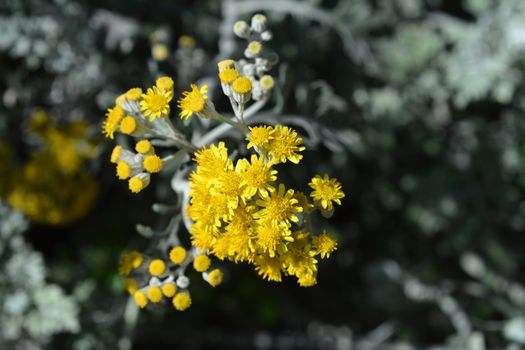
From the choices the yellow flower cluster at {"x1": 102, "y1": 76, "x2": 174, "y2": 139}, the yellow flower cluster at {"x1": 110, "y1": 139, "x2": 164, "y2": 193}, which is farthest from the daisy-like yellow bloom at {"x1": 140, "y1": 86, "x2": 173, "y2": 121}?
the yellow flower cluster at {"x1": 110, "y1": 139, "x2": 164, "y2": 193}

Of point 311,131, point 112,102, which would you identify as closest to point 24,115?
point 112,102

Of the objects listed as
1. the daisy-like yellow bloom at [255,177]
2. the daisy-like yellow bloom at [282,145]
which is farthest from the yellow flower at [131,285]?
the daisy-like yellow bloom at [282,145]

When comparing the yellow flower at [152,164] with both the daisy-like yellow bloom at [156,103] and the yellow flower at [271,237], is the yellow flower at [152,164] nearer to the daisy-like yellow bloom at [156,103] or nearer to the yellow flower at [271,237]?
the daisy-like yellow bloom at [156,103]

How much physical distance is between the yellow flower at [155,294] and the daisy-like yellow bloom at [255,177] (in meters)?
0.48

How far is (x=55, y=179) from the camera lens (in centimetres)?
318

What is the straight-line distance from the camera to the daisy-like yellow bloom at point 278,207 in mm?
1836

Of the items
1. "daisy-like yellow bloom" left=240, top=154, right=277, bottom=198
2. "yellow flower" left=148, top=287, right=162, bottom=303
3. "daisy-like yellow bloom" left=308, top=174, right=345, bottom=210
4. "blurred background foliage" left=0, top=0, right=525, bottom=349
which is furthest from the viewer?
"blurred background foliage" left=0, top=0, right=525, bottom=349

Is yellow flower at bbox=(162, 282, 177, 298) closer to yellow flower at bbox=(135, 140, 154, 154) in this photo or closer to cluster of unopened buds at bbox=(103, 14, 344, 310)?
cluster of unopened buds at bbox=(103, 14, 344, 310)

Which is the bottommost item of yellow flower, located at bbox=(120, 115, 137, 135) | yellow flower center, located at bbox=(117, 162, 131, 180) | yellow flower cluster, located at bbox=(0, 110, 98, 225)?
yellow flower center, located at bbox=(117, 162, 131, 180)

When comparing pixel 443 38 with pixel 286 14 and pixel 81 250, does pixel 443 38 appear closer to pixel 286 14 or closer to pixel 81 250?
pixel 286 14

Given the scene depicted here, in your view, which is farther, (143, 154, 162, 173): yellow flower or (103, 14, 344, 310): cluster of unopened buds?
(143, 154, 162, 173): yellow flower

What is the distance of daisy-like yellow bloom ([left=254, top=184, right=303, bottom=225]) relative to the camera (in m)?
1.84

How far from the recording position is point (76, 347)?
9.82 ft

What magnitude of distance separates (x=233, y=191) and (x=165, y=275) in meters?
0.49
